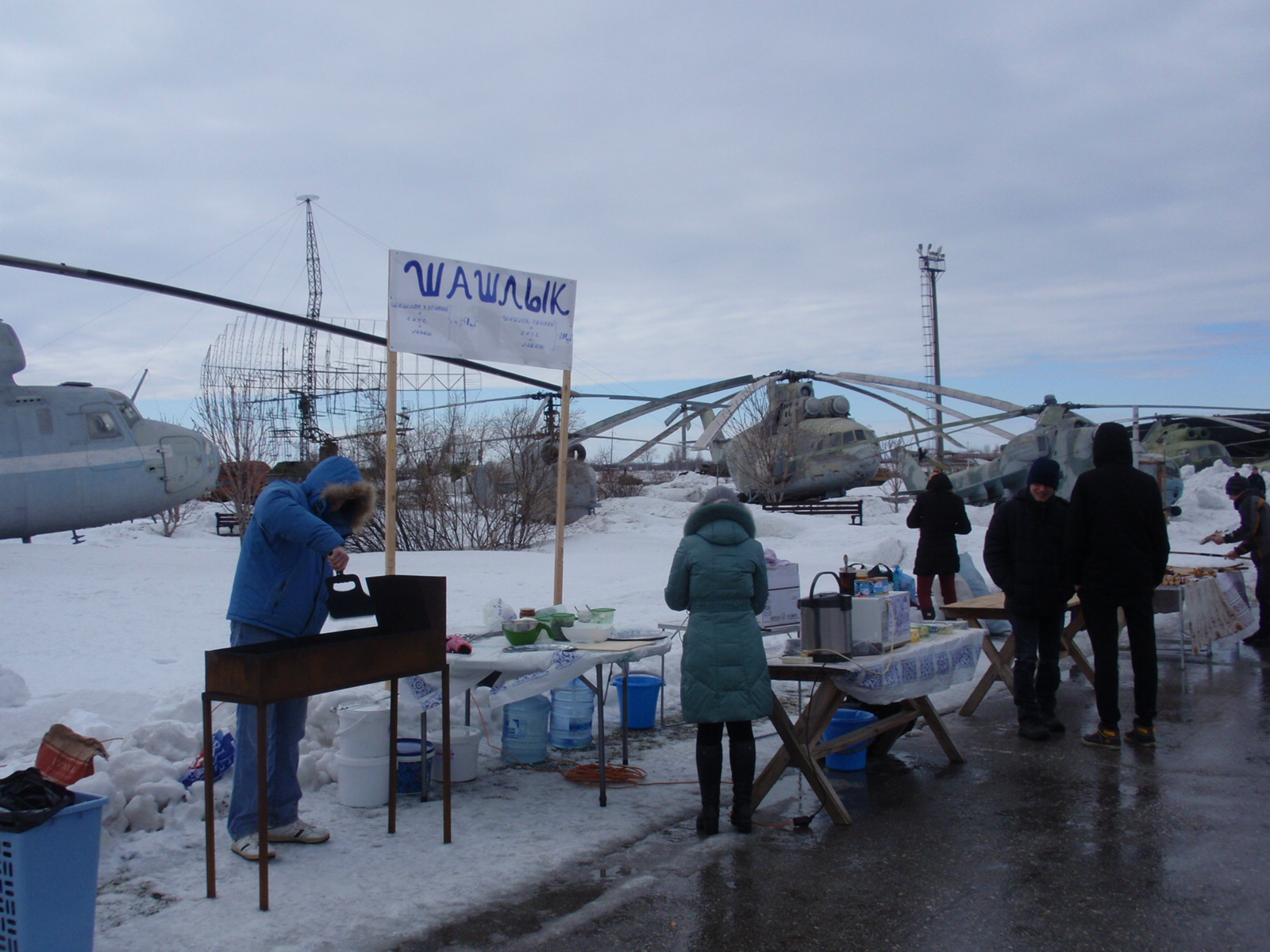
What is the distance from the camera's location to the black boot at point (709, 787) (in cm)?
485

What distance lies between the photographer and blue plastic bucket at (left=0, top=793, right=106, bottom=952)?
3.14 m

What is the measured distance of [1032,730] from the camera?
22.1 ft

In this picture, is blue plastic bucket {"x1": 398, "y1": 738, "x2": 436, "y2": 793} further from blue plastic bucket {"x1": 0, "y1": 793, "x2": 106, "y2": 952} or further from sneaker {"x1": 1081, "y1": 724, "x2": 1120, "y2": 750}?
sneaker {"x1": 1081, "y1": 724, "x2": 1120, "y2": 750}

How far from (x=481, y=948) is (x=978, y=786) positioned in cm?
340

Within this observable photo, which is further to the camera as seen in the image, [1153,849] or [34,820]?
[1153,849]

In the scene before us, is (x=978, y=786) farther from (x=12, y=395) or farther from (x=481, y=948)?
(x=12, y=395)

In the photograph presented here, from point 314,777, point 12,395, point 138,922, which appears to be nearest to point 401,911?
point 138,922

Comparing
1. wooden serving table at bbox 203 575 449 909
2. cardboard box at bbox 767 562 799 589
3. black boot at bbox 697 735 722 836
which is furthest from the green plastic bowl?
cardboard box at bbox 767 562 799 589

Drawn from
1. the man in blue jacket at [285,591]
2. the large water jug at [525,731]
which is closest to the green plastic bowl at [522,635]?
the large water jug at [525,731]

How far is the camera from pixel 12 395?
12.7 metres

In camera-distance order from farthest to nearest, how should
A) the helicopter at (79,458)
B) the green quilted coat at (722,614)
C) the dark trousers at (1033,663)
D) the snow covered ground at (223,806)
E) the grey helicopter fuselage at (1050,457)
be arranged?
the grey helicopter fuselage at (1050,457) < the helicopter at (79,458) < the dark trousers at (1033,663) < the green quilted coat at (722,614) < the snow covered ground at (223,806)

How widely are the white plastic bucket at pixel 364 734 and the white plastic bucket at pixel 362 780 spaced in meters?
0.03

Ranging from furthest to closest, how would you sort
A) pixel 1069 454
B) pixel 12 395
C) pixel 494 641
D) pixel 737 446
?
pixel 737 446 < pixel 1069 454 < pixel 12 395 < pixel 494 641

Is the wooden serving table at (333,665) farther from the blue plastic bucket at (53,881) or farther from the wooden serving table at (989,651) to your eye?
the wooden serving table at (989,651)
